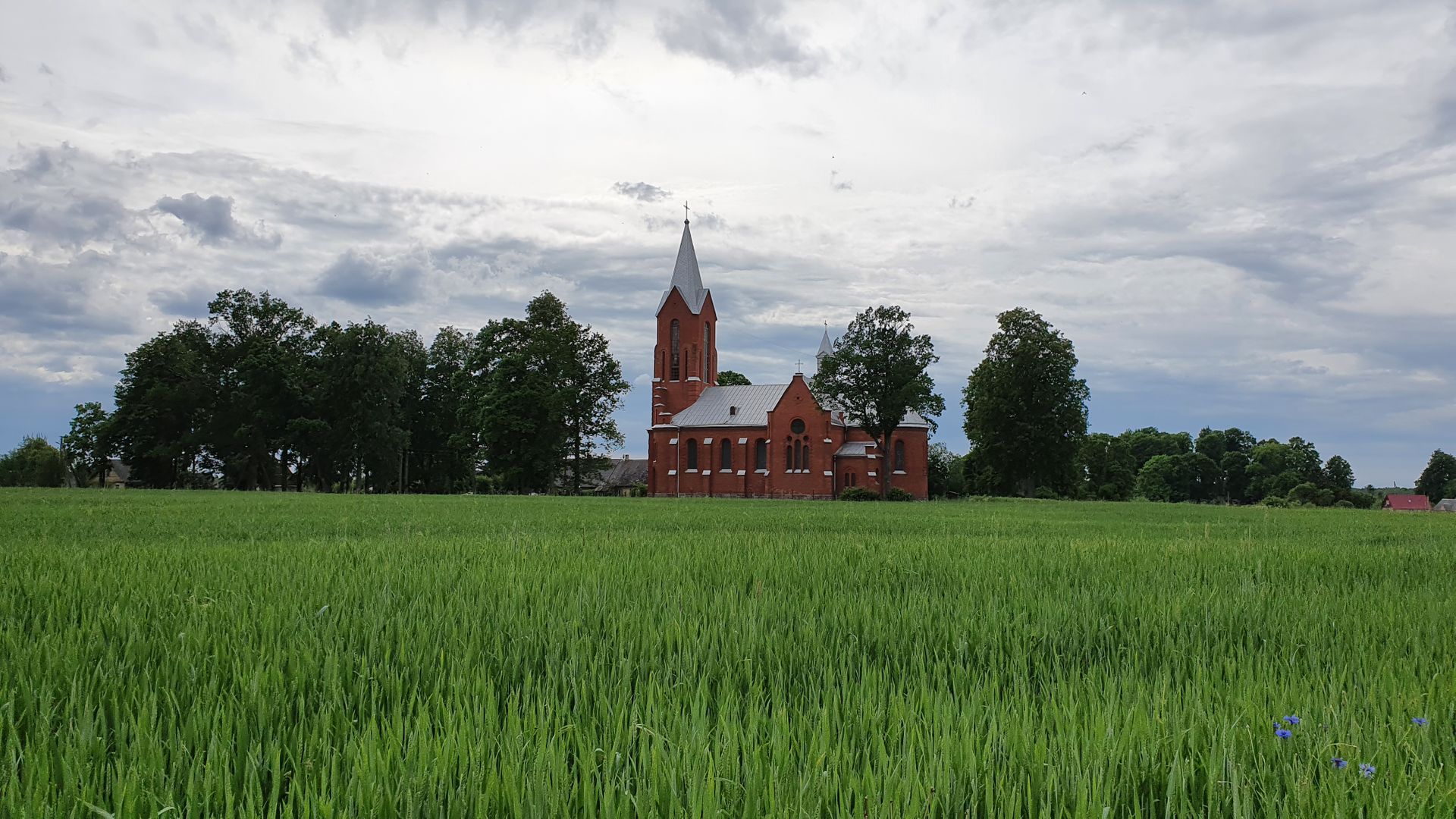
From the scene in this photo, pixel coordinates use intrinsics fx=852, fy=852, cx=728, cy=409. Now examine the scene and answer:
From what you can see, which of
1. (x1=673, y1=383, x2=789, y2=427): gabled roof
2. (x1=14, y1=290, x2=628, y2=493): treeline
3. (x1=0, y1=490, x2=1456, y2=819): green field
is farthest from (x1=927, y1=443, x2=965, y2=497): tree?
(x1=0, y1=490, x2=1456, y2=819): green field

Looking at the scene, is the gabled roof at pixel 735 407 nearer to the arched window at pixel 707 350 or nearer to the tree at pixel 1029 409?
the arched window at pixel 707 350

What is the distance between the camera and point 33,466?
79.9 meters

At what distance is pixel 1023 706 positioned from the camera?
2252mm

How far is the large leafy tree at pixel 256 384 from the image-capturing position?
186 ft

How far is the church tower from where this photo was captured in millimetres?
72812

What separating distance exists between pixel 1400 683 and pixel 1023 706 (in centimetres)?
145

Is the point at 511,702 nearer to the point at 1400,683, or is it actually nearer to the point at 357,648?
the point at 357,648

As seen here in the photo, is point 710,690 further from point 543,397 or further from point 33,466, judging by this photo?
point 33,466

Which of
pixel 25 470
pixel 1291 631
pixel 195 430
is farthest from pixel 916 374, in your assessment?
pixel 25 470

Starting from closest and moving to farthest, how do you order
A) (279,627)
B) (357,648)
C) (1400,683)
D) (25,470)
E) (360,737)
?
1. (360,737)
2. (1400,683)
3. (357,648)
4. (279,627)
5. (25,470)

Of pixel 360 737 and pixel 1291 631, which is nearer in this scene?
pixel 360 737

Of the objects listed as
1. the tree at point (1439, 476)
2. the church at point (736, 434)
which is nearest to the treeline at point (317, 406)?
the church at point (736, 434)

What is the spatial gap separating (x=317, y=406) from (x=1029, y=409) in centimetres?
4887

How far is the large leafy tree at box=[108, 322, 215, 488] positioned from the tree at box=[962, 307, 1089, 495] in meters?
53.5
